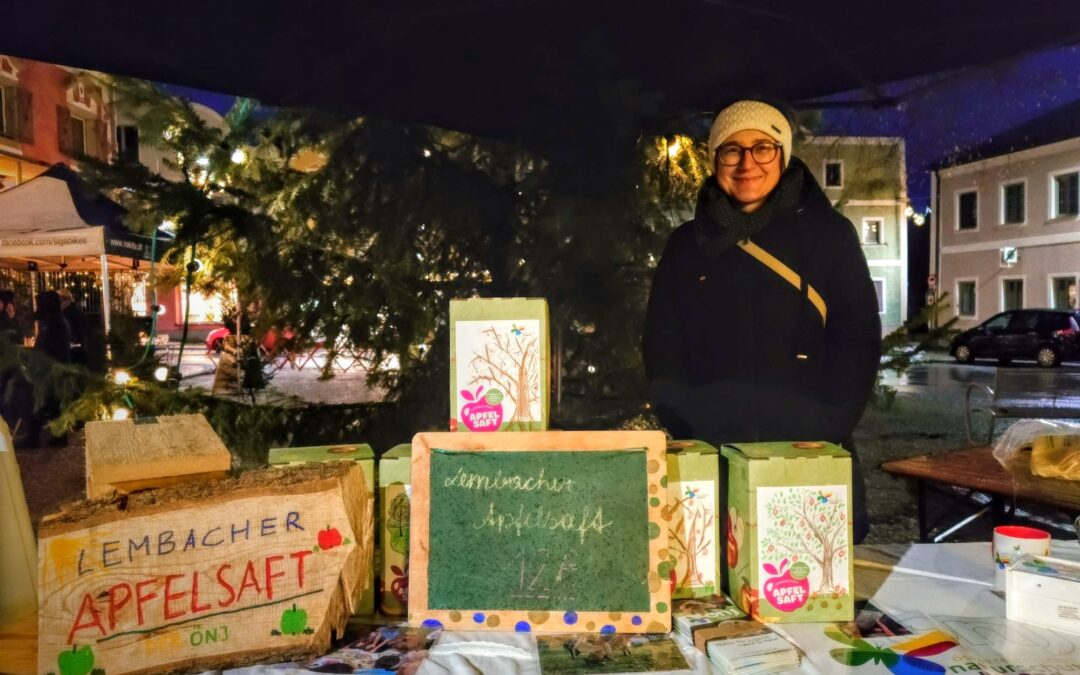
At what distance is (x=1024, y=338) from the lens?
2748 mm

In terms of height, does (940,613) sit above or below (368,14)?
below

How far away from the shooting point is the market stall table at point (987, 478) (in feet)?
6.79

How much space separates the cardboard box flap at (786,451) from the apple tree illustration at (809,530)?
0.17 feet

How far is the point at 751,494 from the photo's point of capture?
98 centimetres

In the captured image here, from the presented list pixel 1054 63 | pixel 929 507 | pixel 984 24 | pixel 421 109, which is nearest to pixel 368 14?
pixel 421 109

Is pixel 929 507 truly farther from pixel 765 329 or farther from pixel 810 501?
pixel 810 501

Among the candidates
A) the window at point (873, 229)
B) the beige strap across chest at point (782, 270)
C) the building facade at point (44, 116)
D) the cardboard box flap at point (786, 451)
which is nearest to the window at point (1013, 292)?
the window at point (873, 229)

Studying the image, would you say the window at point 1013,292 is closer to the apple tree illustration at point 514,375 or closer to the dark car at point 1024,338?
the dark car at point 1024,338

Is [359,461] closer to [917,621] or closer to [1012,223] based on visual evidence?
[917,621]

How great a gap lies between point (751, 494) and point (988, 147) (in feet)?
7.22

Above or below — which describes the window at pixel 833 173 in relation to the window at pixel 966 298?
above

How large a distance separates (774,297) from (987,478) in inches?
54.0

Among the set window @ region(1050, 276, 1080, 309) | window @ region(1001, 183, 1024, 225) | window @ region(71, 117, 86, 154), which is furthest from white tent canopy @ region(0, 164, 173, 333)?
window @ region(1050, 276, 1080, 309)

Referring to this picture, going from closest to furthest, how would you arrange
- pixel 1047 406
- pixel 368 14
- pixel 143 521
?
pixel 143 521 < pixel 368 14 < pixel 1047 406
